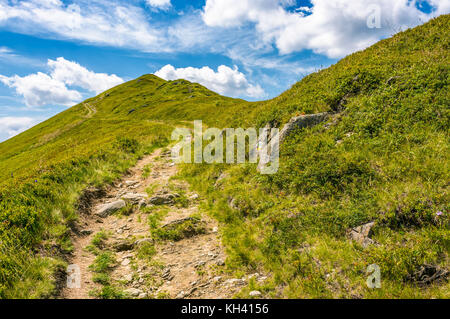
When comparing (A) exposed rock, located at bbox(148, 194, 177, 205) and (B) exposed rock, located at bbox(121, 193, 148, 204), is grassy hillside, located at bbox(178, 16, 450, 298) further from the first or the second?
(B) exposed rock, located at bbox(121, 193, 148, 204)

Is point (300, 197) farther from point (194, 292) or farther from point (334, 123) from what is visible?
point (334, 123)

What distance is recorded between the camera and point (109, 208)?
439 inches

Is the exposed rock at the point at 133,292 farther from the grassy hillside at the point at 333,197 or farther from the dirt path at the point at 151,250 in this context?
the grassy hillside at the point at 333,197

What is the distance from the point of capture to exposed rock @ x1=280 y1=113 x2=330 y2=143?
1264cm

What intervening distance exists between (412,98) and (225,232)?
32.8ft

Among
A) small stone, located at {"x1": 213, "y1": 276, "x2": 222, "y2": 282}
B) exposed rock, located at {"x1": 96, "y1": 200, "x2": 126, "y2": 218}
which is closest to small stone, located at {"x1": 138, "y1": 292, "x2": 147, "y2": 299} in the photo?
small stone, located at {"x1": 213, "y1": 276, "x2": 222, "y2": 282}

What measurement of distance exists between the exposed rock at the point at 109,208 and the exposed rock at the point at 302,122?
8.90m

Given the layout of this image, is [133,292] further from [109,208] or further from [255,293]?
[109,208]

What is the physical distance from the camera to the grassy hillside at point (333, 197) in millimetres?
5453

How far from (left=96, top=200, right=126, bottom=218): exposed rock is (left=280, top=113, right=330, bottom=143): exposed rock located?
890cm

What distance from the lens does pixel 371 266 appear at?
524 cm

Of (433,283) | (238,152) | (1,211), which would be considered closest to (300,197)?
(433,283)

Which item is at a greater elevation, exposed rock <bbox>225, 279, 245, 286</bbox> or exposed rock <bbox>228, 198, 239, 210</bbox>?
exposed rock <bbox>228, 198, 239, 210</bbox>

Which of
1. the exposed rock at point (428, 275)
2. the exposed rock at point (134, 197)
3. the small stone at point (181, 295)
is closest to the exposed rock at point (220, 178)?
the exposed rock at point (134, 197)
